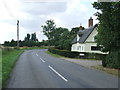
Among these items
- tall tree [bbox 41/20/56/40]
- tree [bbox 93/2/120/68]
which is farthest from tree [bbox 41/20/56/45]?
tree [bbox 93/2/120/68]

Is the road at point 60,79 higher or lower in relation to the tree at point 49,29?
Result: lower

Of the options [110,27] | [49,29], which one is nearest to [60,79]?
[110,27]

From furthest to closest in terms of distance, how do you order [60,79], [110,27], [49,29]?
1. [49,29]
2. [110,27]
3. [60,79]

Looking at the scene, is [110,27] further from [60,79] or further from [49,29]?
[49,29]

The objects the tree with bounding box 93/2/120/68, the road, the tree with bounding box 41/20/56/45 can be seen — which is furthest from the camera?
the tree with bounding box 41/20/56/45

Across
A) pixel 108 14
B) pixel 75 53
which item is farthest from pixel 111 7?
pixel 75 53

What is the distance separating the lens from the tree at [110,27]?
55.4 feet

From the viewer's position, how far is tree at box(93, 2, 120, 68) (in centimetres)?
1688

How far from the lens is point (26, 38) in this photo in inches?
6649

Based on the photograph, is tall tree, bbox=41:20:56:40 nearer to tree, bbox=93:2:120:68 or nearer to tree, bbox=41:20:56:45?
tree, bbox=41:20:56:45

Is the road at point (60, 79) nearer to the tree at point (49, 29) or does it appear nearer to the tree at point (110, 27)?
the tree at point (110, 27)

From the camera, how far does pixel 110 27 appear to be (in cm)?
1800

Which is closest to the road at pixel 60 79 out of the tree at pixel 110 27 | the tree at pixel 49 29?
the tree at pixel 110 27

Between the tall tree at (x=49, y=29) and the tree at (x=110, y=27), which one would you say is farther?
the tall tree at (x=49, y=29)
